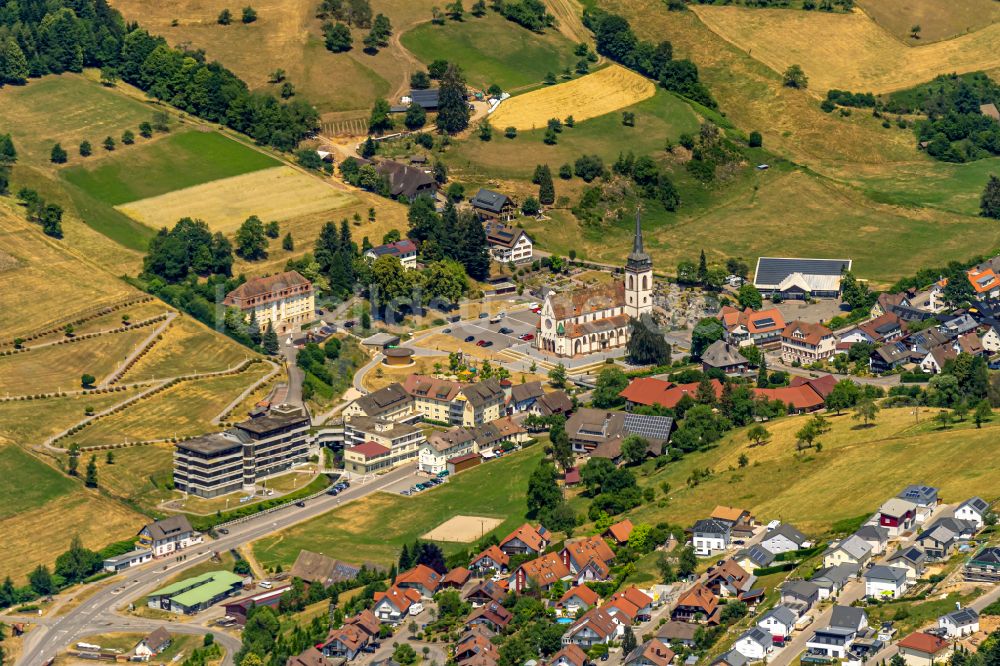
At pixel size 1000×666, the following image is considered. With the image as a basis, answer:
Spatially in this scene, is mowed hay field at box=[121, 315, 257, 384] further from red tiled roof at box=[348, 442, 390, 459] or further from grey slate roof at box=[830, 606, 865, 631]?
grey slate roof at box=[830, 606, 865, 631]

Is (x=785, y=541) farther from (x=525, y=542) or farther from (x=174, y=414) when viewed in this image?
(x=174, y=414)

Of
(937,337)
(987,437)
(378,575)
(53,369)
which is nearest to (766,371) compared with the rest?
(937,337)

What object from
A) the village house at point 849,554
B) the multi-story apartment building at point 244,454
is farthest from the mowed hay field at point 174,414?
the village house at point 849,554

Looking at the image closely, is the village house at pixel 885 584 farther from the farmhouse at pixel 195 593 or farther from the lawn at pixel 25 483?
the lawn at pixel 25 483

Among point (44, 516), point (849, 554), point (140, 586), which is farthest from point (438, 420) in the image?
point (849, 554)

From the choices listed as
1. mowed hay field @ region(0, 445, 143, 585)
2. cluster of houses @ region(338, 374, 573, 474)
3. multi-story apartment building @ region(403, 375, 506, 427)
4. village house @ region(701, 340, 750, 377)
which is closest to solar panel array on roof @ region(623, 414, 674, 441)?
cluster of houses @ region(338, 374, 573, 474)

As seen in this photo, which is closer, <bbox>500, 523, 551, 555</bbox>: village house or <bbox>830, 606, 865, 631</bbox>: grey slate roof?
<bbox>830, 606, 865, 631</bbox>: grey slate roof
